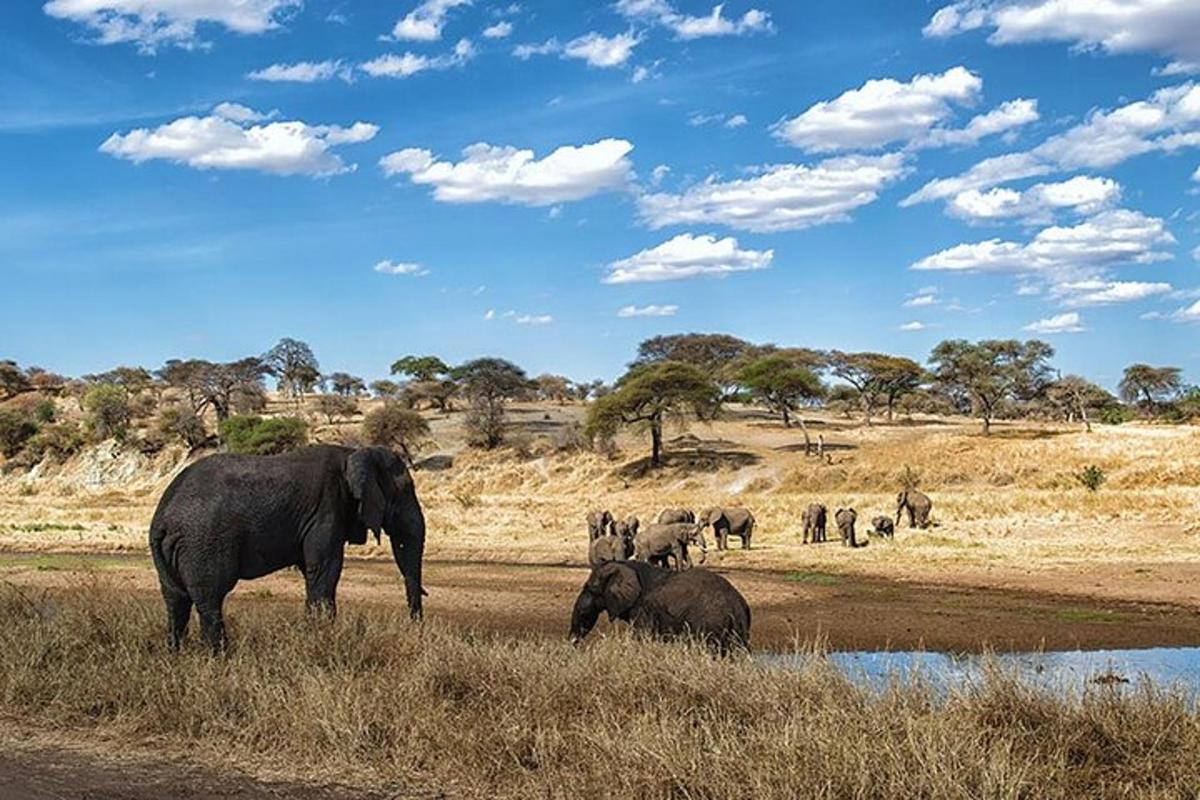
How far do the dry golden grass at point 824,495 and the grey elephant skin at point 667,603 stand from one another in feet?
47.7

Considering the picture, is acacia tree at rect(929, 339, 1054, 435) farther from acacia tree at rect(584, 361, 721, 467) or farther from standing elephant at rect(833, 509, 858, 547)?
standing elephant at rect(833, 509, 858, 547)

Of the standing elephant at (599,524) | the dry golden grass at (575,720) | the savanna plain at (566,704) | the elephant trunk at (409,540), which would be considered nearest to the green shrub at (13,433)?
the standing elephant at (599,524)

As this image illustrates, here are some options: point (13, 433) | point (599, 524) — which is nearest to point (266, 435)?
point (13, 433)

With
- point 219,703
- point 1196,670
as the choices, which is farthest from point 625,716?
point 1196,670

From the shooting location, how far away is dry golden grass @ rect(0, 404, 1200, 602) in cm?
3341

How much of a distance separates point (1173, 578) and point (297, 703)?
23393mm

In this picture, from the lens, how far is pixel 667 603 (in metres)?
14.5

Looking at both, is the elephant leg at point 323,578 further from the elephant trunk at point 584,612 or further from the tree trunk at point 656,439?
the tree trunk at point 656,439

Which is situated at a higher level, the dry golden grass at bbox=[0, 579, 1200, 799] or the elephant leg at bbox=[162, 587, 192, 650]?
the elephant leg at bbox=[162, 587, 192, 650]

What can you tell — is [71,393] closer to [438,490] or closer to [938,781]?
[438,490]

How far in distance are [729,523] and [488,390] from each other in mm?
41202

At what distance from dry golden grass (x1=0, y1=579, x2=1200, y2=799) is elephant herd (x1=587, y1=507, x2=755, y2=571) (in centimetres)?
1238

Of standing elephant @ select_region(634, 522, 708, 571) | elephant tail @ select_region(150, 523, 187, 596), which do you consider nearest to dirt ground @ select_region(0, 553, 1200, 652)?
elephant tail @ select_region(150, 523, 187, 596)

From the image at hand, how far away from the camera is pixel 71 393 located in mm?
115188
